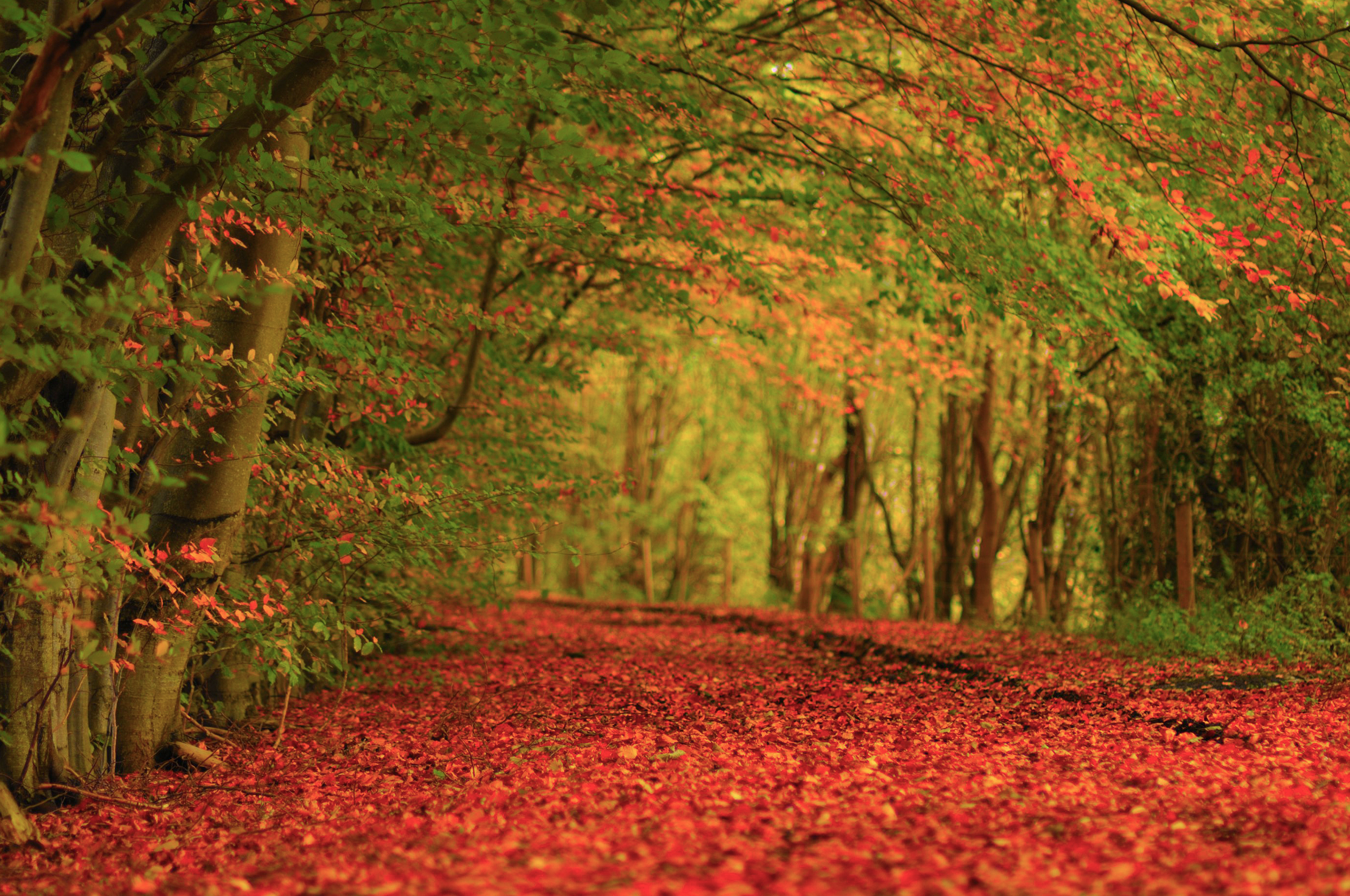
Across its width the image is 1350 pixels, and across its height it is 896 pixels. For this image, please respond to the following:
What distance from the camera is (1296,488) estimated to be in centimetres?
920

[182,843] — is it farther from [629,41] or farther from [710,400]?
[710,400]

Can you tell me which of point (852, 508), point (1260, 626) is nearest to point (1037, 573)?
point (1260, 626)

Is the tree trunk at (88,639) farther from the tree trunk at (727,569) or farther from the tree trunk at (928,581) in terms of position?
the tree trunk at (727,569)

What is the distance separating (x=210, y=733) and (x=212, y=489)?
1728mm

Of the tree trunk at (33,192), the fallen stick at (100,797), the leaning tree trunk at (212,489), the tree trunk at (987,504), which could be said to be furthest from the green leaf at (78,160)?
the tree trunk at (987,504)

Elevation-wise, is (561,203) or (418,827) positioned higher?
(561,203)

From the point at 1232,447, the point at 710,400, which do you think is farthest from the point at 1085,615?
the point at 710,400

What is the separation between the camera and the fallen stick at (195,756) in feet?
18.4

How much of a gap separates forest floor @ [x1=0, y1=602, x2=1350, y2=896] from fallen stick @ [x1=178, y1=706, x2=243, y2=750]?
2.8 inches

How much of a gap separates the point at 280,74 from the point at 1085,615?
11.1 m

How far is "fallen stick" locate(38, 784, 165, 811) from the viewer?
4.44m

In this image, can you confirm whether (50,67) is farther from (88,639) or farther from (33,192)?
(88,639)

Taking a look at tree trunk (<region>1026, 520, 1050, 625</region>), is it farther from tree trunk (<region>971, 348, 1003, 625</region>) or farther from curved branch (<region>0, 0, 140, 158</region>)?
curved branch (<region>0, 0, 140, 158</region>)

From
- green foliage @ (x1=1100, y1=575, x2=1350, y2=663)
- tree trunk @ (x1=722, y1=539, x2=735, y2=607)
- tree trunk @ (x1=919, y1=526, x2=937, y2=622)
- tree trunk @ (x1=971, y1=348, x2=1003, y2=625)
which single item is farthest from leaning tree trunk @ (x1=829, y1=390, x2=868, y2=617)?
Answer: green foliage @ (x1=1100, y1=575, x2=1350, y2=663)
